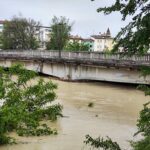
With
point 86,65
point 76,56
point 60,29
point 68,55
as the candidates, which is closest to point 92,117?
point 86,65

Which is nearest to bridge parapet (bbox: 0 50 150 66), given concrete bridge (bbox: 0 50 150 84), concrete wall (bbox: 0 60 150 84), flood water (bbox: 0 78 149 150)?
concrete bridge (bbox: 0 50 150 84)

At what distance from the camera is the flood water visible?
16.1 m

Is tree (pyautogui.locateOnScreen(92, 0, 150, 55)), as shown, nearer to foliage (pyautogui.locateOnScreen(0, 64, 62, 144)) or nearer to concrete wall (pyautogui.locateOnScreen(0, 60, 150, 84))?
foliage (pyautogui.locateOnScreen(0, 64, 62, 144))

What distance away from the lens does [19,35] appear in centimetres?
9238

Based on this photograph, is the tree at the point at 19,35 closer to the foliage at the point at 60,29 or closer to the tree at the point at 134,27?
the foliage at the point at 60,29

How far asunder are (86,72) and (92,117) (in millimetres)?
22606

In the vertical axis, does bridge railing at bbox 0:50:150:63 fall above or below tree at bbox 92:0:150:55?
below

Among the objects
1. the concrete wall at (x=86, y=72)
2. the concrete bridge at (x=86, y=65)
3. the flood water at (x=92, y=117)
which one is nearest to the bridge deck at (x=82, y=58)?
the concrete bridge at (x=86, y=65)

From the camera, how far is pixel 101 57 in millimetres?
43125

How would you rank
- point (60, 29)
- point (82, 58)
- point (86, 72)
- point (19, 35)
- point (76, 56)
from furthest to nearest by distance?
point (19, 35) < point (60, 29) < point (76, 56) < point (82, 58) < point (86, 72)

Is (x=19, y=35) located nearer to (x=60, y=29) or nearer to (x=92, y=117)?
(x=60, y=29)

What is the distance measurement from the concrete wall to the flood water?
0.95 metres

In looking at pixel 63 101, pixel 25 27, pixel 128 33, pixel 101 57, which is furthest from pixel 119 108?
pixel 25 27

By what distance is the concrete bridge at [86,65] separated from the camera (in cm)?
3862
